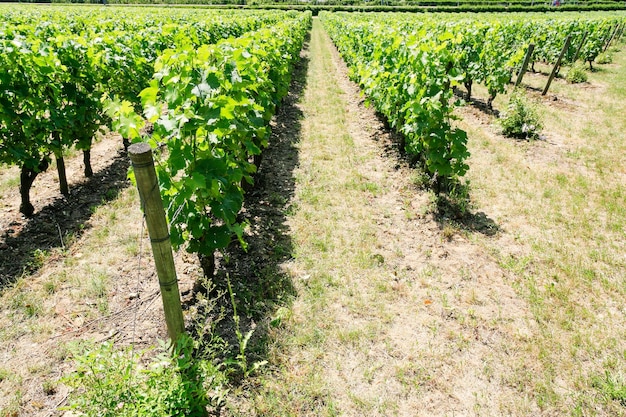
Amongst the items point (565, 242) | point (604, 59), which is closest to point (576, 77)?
point (604, 59)

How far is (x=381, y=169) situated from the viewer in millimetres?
6652

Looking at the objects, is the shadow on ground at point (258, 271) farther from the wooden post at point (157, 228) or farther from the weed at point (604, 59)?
the weed at point (604, 59)

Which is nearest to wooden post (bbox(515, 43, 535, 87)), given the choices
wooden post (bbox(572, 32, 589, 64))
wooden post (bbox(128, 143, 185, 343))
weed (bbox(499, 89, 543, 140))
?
weed (bbox(499, 89, 543, 140))

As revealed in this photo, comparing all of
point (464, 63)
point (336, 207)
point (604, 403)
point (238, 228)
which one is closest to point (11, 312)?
point (238, 228)

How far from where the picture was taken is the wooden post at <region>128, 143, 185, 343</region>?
211cm

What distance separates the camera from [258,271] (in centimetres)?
417

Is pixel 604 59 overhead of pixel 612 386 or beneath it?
overhead

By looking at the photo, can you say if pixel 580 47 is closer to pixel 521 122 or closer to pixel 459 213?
pixel 521 122

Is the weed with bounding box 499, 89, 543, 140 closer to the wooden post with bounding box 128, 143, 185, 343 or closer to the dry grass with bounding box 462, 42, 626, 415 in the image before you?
the dry grass with bounding box 462, 42, 626, 415

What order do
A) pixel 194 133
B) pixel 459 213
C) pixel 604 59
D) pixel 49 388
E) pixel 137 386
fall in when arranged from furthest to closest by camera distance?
pixel 604 59
pixel 459 213
pixel 194 133
pixel 49 388
pixel 137 386

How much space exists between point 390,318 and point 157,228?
93.6 inches

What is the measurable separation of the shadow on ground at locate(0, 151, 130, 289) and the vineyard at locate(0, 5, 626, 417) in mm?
29

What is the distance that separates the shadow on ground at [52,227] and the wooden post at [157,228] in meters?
2.50

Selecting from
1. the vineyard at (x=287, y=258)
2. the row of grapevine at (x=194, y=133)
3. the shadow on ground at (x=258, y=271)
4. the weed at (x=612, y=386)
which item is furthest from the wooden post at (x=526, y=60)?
the row of grapevine at (x=194, y=133)
